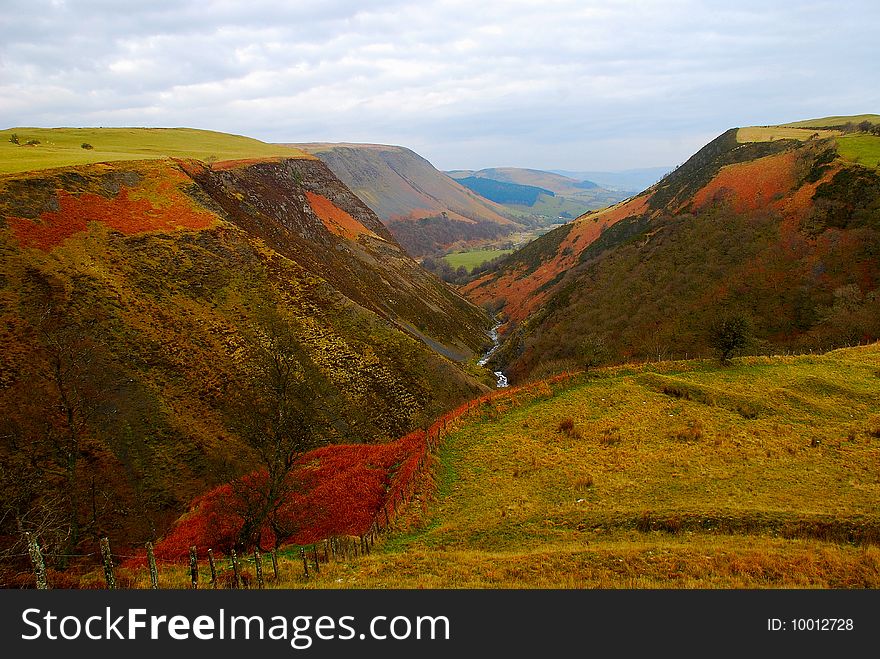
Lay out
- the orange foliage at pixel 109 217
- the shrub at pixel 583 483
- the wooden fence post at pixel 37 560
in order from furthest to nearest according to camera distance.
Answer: the orange foliage at pixel 109 217 < the shrub at pixel 583 483 < the wooden fence post at pixel 37 560

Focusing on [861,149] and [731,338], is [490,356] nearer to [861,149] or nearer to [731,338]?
[731,338]

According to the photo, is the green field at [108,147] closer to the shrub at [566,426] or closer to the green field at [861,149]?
the shrub at [566,426]

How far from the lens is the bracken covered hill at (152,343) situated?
30.6m

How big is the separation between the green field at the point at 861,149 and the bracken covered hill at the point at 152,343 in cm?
7419

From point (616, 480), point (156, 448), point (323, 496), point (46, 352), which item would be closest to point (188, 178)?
point (46, 352)

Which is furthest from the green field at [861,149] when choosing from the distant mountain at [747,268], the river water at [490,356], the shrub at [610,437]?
the shrub at [610,437]

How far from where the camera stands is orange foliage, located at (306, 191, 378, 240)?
99.2 m

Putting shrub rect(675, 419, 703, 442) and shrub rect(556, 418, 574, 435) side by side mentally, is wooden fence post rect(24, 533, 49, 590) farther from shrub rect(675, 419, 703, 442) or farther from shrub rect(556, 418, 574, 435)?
shrub rect(675, 419, 703, 442)

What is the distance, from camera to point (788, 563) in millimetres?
12453

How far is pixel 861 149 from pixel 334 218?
10237cm

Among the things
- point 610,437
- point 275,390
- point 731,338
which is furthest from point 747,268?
point 275,390

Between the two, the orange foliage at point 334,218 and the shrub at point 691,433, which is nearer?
the shrub at point 691,433

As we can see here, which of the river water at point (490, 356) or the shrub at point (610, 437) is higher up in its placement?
the shrub at point (610, 437)

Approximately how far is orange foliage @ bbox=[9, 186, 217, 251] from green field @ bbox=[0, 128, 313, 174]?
821 centimetres
